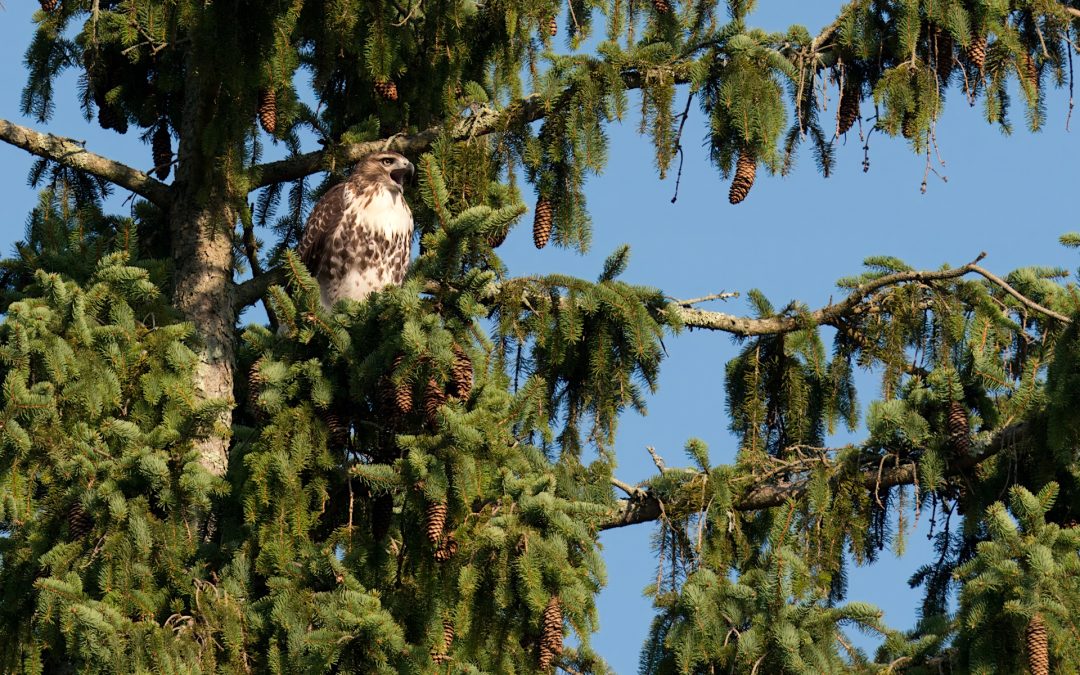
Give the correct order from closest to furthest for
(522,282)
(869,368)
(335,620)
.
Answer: (335,620) < (522,282) < (869,368)

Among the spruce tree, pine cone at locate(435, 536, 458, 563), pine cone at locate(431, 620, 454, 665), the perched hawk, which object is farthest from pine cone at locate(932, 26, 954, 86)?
pine cone at locate(431, 620, 454, 665)

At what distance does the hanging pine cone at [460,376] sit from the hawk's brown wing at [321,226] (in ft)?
8.36

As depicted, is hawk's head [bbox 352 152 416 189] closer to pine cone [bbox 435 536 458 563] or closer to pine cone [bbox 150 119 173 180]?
pine cone [bbox 150 119 173 180]

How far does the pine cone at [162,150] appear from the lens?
7309mm

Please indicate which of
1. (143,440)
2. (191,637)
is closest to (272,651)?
(191,637)

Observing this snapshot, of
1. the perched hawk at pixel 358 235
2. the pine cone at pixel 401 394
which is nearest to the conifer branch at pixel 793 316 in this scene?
the perched hawk at pixel 358 235

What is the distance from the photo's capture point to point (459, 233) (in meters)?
5.20

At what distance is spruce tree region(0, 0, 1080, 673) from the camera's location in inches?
194

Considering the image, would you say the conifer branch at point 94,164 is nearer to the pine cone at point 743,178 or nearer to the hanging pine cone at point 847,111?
the pine cone at point 743,178

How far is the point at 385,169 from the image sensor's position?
754cm

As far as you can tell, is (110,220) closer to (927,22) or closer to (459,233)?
(459,233)

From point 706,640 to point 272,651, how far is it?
1.54 metres

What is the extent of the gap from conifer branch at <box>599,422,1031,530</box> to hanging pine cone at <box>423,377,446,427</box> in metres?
1.38

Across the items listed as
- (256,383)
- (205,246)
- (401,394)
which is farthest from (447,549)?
(205,246)
